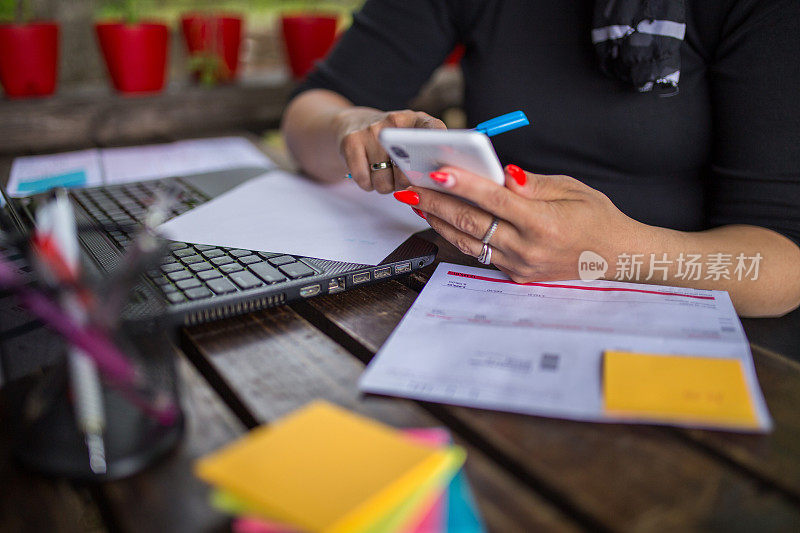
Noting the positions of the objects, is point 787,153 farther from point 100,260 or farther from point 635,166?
point 100,260

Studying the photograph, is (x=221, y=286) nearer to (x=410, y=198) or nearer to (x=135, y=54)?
(x=410, y=198)

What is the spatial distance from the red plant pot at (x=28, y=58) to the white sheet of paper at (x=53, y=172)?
8.8 inches

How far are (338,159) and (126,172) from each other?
0.48m

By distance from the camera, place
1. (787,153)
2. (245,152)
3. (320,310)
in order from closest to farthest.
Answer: (320,310), (787,153), (245,152)

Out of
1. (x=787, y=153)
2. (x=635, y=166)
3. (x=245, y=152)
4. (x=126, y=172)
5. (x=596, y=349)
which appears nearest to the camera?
(x=596, y=349)

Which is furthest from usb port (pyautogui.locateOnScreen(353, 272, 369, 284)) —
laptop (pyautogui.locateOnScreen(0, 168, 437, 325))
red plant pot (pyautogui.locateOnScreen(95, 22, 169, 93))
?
red plant pot (pyautogui.locateOnScreen(95, 22, 169, 93))

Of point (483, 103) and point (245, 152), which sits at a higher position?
point (483, 103)

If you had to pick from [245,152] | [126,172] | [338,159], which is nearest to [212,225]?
[338,159]

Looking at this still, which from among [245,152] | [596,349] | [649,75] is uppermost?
[649,75]

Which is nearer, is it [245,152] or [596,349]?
[596,349]

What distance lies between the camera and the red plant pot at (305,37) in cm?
178

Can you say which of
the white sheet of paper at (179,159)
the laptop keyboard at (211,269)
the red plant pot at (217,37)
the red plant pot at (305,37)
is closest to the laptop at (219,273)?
the laptop keyboard at (211,269)

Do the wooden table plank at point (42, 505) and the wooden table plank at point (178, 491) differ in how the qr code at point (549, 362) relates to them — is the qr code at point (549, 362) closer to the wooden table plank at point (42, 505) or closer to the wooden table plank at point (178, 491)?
the wooden table plank at point (178, 491)

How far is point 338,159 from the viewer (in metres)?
Answer: 1.08
